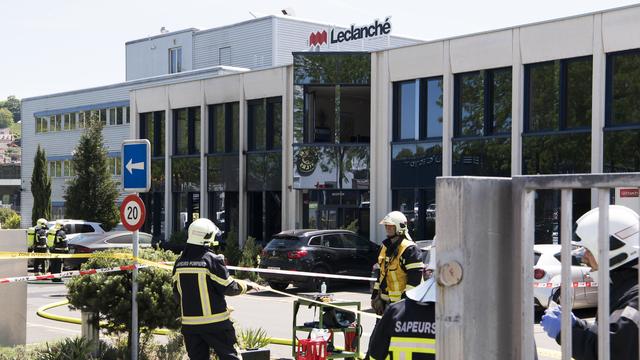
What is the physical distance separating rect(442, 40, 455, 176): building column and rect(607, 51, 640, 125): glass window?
16.3 ft

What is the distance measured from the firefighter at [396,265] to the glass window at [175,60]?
152 feet

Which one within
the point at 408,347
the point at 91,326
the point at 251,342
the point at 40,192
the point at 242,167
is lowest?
the point at 251,342

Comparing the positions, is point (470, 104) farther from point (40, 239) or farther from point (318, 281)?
point (40, 239)

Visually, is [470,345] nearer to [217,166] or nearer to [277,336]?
[277,336]

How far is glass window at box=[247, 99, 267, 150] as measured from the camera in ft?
103

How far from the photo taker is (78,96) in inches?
1998

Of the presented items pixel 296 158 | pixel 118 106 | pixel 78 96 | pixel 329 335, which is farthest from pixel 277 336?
pixel 78 96

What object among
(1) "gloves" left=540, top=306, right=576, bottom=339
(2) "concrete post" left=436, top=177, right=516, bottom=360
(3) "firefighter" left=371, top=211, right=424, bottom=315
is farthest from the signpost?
(2) "concrete post" left=436, top=177, right=516, bottom=360

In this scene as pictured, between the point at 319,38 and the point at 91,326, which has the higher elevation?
the point at 319,38

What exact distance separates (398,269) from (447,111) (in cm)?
1679

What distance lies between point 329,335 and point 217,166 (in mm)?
23786

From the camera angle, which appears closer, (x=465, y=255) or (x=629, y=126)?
(x=465, y=255)

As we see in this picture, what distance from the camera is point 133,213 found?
9859mm

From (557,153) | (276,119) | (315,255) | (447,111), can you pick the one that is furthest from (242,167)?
(557,153)
